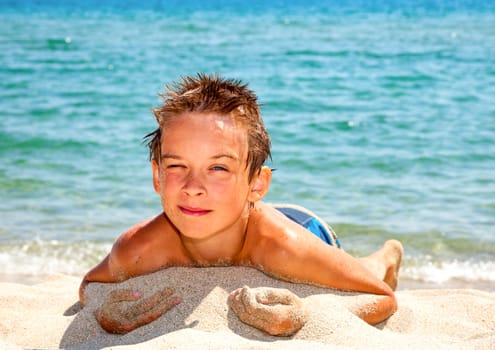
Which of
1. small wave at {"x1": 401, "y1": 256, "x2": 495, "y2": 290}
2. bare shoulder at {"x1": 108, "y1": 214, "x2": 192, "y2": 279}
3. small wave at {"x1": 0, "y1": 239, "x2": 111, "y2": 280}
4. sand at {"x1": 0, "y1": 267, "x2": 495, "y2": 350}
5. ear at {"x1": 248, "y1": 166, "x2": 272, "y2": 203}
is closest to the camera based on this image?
sand at {"x1": 0, "y1": 267, "x2": 495, "y2": 350}

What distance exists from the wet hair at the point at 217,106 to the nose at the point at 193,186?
23 cm

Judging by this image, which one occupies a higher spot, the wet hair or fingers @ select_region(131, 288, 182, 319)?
the wet hair

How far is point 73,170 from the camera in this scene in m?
7.36

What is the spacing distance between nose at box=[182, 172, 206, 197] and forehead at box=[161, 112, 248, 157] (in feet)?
0.38

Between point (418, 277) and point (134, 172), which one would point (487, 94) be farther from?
point (418, 277)

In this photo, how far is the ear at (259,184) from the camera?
3.12m

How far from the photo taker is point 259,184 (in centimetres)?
315

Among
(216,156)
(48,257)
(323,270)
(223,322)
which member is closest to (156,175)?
(216,156)

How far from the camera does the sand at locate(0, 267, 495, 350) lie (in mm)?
2730

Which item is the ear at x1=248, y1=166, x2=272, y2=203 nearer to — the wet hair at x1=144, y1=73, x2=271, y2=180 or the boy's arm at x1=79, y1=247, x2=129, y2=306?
the wet hair at x1=144, y1=73, x2=271, y2=180

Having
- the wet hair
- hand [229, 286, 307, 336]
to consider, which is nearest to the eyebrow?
the wet hair

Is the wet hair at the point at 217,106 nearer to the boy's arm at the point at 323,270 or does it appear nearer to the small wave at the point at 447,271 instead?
the boy's arm at the point at 323,270

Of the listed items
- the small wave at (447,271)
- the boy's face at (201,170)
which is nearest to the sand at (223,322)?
the boy's face at (201,170)

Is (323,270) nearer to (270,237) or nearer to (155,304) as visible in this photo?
(270,237)
